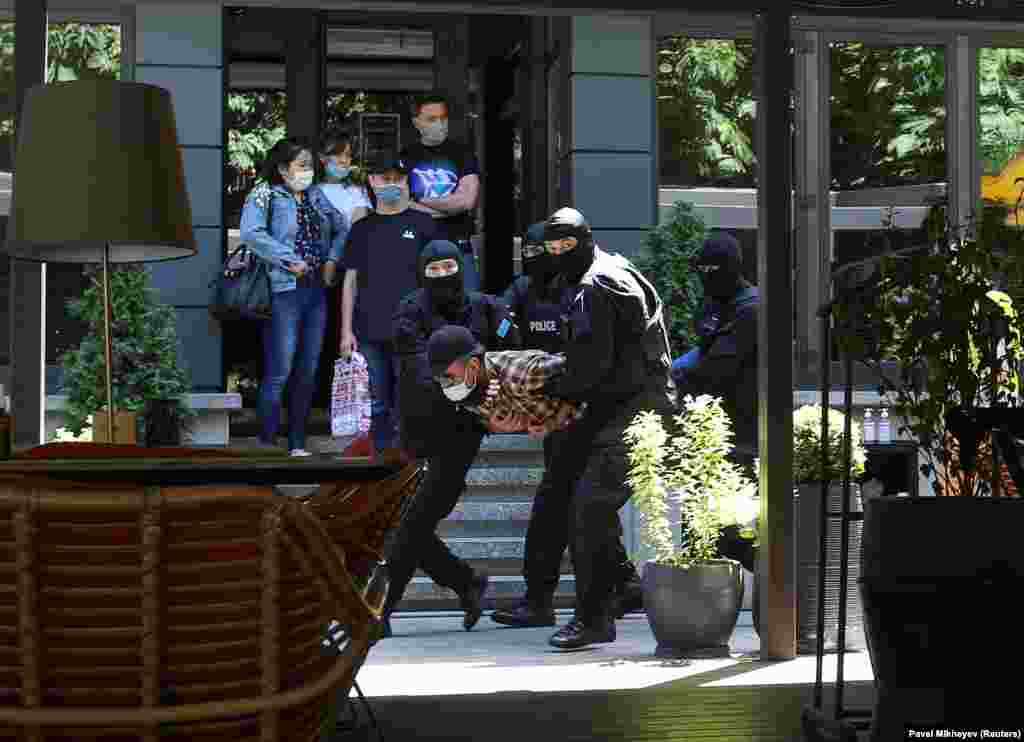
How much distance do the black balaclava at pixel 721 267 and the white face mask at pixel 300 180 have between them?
324 cm

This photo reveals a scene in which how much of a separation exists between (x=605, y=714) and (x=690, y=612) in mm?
2122

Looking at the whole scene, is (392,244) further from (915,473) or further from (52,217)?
(52,217)

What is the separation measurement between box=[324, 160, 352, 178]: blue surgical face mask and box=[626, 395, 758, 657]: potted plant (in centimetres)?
457

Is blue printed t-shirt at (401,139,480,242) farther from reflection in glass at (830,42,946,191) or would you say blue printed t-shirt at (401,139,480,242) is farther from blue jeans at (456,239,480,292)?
reflection in glass at (830,42,946,191)

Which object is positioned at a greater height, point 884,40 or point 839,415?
point 884,40

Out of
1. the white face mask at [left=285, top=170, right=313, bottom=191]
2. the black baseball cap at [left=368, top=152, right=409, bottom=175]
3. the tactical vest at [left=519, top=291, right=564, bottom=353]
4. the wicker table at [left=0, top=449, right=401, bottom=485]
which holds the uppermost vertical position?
the black baseball cap at [left=368, top=152, right=409, bottom=175]

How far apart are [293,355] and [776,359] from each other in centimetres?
491

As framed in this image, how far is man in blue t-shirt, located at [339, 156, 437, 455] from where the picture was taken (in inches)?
401

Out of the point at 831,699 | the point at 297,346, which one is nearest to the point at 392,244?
the point at 297,346

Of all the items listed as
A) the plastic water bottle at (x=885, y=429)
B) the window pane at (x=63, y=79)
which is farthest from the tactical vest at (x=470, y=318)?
the plastic water bottle at (x=885, y=429)

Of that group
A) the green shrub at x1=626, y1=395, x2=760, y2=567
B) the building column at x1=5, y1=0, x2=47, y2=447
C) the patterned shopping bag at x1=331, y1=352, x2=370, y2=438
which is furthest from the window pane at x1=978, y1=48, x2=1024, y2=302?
the building column at x1=5, y1=0, x2=47, y2=447

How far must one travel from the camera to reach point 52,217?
4.47 meters

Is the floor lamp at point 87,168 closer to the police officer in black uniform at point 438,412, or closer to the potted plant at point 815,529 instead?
the potted plant at point 815,529

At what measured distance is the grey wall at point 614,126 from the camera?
11617 millimetres
